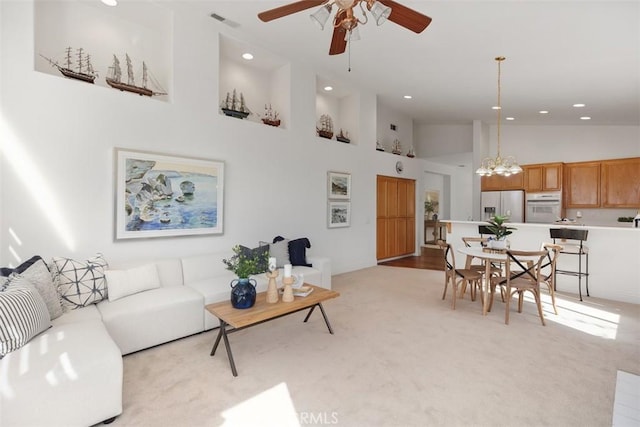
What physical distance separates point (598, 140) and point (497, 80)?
361 cm

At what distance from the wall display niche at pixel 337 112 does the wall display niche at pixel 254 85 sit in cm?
90

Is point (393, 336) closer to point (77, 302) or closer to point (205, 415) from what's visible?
point (205, 415)

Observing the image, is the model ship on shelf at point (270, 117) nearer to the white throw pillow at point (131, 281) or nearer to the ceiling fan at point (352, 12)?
the ceiling fan at point (352, 12)

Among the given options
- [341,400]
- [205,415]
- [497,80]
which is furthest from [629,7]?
[205,415]

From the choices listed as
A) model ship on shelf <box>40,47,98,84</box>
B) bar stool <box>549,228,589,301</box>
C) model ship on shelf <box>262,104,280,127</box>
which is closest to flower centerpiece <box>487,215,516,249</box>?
bar stool <box>549,228,589,301</box>

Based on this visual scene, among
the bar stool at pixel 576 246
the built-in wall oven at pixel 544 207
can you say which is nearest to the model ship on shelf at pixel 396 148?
the built-in wall oven at pixel 544 207

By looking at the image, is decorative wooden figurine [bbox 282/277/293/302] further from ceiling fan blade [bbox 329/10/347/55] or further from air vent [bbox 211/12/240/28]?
air vent [bbox 211/12/240/28]

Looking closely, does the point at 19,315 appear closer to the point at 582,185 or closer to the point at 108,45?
the point at 108,45

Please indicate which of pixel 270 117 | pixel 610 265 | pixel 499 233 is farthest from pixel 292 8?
pixel 610 265

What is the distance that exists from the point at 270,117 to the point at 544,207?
6210 mm

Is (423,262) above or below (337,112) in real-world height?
below

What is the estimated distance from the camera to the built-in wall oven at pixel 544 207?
6449 millimetres

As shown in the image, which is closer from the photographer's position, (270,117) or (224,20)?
(224,20)

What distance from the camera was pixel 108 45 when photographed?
11.5 feet
